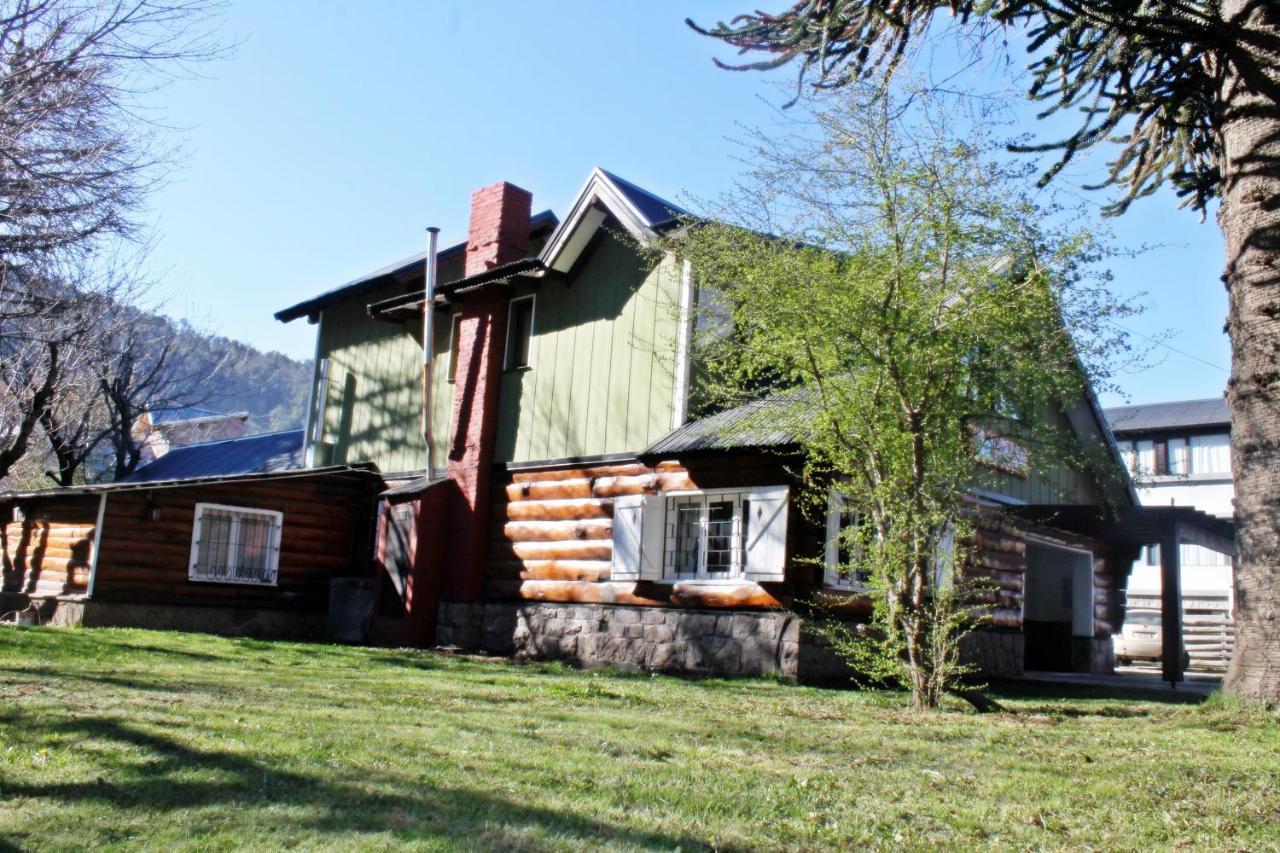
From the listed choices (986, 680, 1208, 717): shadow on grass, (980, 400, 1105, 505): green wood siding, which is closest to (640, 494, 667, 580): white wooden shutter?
(986, 680, 1208, 717): shadow on grass

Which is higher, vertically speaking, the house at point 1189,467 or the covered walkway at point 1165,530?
the house at point 1189,467

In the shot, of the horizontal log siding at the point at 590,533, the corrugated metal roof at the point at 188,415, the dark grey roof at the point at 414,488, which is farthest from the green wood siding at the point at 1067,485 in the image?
the corrugated metal roof at the point at 188,415

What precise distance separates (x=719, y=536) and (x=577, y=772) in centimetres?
904

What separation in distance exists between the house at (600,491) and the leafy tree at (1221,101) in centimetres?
356

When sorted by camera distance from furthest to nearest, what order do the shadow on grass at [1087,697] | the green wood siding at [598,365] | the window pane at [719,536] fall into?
1. the green wood siding at [598,365]
2. the window pane at [719,536]
3. the shadow on grass at [1087,697]

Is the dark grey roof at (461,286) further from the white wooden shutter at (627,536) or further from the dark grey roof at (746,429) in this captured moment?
the white wooden shutter at (627,536)

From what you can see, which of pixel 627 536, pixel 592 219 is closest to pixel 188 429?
pixel 592 219

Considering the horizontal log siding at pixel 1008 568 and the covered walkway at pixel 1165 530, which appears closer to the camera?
the covered walkway at pixel 1165 530

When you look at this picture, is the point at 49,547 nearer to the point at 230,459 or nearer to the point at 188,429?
the point at 230,459

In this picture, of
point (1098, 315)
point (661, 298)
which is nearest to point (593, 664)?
point (661, 298)

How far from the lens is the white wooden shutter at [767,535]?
1329 centimetres

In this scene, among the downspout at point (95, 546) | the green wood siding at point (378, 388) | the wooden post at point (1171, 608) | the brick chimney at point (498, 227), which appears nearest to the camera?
the wooden post at point (1171, 608)

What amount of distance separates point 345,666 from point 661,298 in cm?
656

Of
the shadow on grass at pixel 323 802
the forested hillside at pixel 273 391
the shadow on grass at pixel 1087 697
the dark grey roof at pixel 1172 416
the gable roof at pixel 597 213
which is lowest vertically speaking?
the shadow on grass at pixel 323 802
